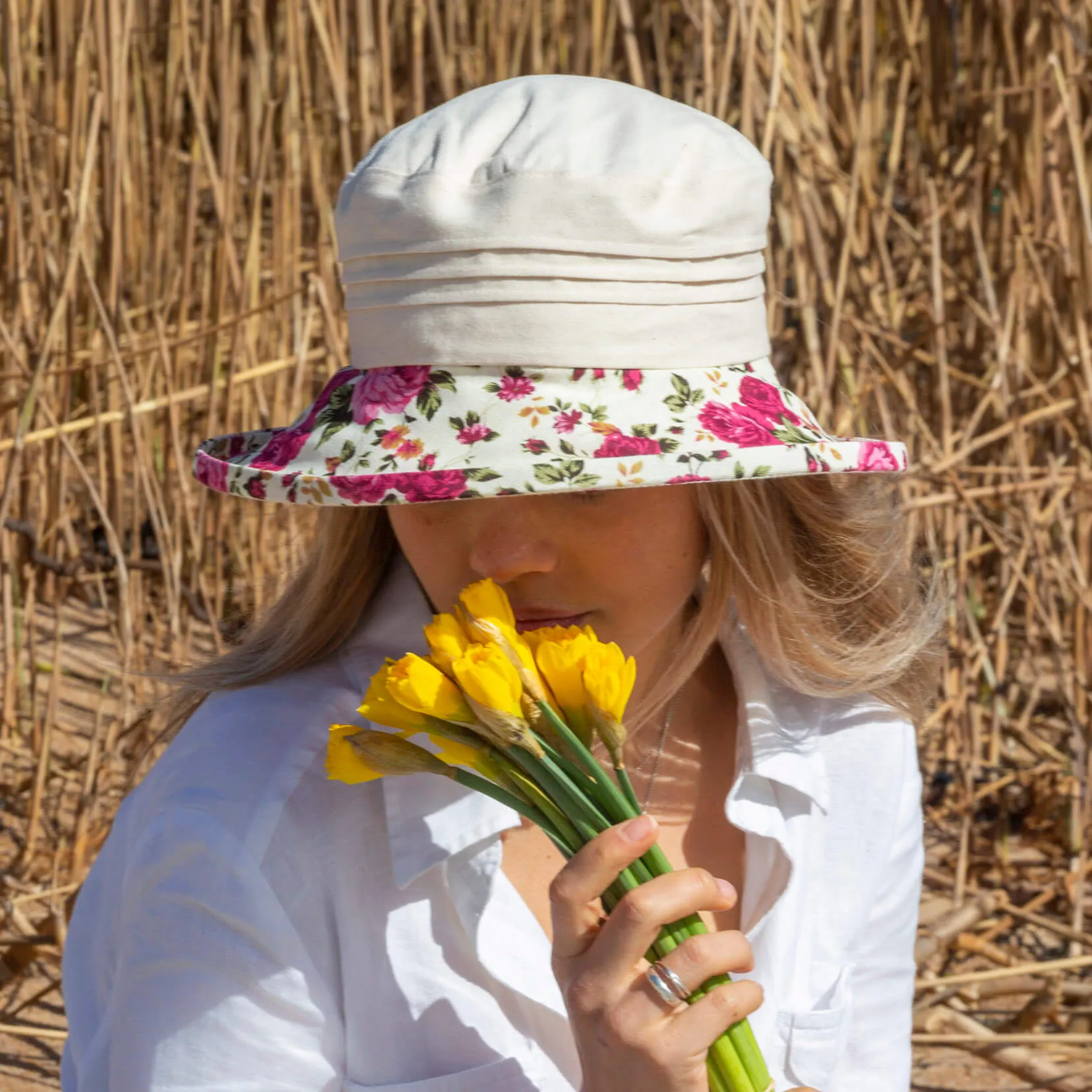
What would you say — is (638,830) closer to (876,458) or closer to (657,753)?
(876,458)

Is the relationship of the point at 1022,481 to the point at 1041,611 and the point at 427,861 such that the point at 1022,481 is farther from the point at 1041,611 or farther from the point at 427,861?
the point at 427,861

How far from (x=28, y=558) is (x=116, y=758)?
1.23ft

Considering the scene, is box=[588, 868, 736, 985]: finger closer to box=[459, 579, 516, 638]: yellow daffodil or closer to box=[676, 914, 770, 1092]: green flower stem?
box=[676, 914, 770, 1092]: green flower stem

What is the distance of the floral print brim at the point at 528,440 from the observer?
0.87 meters

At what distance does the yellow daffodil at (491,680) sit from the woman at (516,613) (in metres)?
0.11

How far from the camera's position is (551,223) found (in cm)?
88

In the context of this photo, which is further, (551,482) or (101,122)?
(101,122)

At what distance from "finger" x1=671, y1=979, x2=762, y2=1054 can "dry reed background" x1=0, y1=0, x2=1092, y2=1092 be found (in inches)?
46.1

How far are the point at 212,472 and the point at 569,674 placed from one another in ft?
1.16

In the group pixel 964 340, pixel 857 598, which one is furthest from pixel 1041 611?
pixel 857 598

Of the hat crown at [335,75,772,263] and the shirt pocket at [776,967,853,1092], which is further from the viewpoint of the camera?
the shirt pocket at [776,967,853,1092]

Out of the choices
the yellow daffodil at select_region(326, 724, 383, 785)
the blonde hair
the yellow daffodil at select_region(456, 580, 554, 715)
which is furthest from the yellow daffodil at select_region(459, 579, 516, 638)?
the blonde hair

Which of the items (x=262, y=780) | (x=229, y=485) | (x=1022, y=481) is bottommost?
(x=1022, y=481)

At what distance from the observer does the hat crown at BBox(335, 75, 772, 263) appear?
2.88 ft
